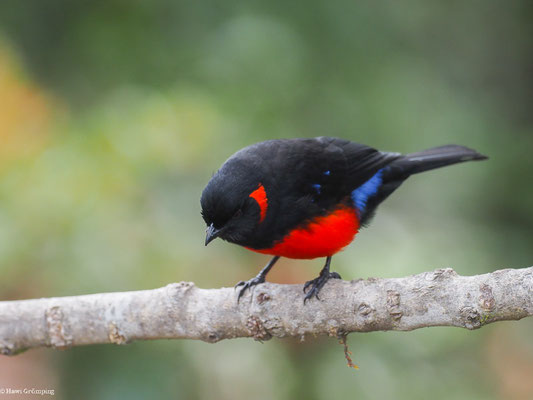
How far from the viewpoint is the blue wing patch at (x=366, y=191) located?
3.75 metres

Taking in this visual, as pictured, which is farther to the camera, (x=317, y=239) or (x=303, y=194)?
(x=303, y=194)

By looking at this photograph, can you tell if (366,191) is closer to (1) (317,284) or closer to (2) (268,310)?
(1) (317,284)

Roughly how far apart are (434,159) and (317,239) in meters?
1.13

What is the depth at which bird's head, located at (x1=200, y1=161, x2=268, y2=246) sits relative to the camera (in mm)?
2996

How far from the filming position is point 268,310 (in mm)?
2930

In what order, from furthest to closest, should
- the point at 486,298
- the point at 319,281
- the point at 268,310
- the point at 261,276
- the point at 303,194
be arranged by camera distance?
the point at 261,276
the point at 303,194
the point at 319,281
the point at 268,310
the point at 486,298

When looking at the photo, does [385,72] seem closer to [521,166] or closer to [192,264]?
[521,166]

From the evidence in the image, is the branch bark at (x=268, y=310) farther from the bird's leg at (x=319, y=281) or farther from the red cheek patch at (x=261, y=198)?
the red cheek patch at (x=261, y=198)

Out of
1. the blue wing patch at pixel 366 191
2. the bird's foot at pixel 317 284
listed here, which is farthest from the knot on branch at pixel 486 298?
the blue wing patch at pixel 366 191

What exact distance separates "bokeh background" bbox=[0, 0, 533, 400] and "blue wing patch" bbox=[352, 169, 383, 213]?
0.94 ft

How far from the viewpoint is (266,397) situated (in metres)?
3.79

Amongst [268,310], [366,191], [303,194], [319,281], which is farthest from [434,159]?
[268,310]

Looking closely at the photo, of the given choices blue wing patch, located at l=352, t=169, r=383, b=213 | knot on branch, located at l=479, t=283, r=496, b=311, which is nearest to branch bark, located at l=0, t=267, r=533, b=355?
knot on branch, located at l=479, t=283, r=496, b=311

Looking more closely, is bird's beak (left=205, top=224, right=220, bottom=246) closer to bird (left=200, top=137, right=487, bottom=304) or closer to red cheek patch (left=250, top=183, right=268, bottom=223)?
bird (left=200, top=137, right=487, bottom=304)
